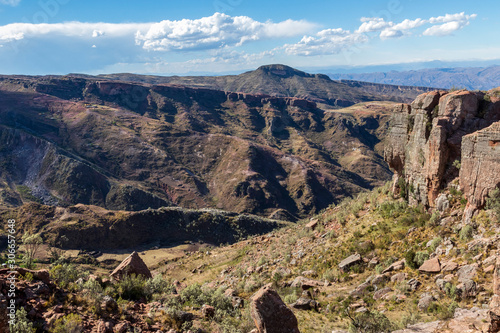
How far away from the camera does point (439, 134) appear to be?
63.3 ft

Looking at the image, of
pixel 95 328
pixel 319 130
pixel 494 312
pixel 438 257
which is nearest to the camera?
pixel 494 312

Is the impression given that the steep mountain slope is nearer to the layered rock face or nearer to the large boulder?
the layered rock face

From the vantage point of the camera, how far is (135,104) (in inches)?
6688

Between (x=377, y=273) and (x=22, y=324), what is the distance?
641 inches

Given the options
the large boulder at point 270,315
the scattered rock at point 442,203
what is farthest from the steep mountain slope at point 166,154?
the large boulder at point 270,315

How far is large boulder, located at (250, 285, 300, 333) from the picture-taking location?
34.9 feet

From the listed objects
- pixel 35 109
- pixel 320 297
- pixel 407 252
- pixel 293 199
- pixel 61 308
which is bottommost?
pixel 293 199

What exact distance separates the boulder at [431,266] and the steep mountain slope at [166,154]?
6984 cm

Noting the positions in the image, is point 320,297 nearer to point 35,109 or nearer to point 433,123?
point 433,123

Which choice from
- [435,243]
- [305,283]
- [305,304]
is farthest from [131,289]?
[435,243]

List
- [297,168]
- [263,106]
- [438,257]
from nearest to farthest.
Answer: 1. [438,257]
2. [297,168]
3. [263,106]

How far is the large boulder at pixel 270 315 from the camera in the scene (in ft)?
34.9

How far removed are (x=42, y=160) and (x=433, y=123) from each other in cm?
10688

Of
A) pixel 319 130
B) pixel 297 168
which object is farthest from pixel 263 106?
pixel 297 168
